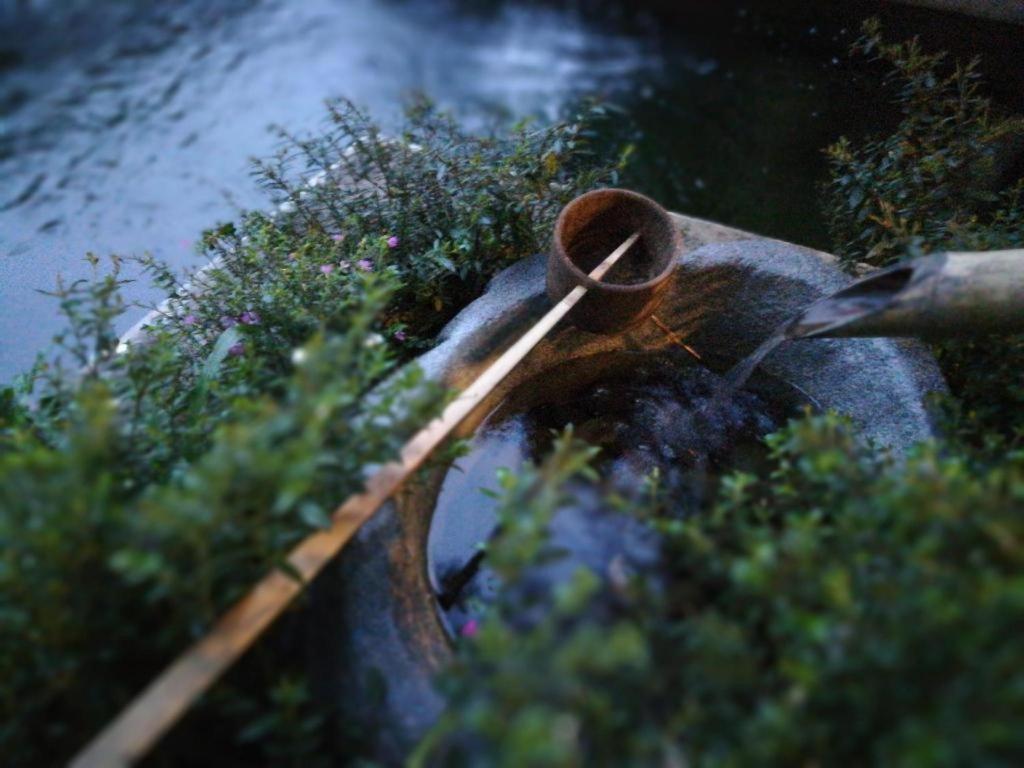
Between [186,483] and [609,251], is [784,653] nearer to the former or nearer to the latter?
[186,483]

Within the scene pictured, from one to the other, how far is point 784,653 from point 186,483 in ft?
4.41

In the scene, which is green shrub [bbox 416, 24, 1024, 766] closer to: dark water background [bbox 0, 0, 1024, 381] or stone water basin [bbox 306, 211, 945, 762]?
stone water basin [bbox 306, 211, 945, 762]

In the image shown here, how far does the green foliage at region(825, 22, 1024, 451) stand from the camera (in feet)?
8.75

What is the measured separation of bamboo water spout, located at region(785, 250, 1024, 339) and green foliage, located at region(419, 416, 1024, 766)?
804mm

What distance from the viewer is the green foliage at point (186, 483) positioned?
1.51m

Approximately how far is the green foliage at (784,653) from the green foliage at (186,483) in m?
0.47

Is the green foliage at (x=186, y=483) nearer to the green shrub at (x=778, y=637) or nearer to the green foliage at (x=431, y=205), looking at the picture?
the green foliage at (x=431, y=205)

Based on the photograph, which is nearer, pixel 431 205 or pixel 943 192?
pixel 943 192

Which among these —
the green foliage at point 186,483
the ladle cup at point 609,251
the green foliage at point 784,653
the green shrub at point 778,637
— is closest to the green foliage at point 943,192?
the ladle cup at point 609,251

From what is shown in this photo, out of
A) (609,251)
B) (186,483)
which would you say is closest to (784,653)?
(186,483)

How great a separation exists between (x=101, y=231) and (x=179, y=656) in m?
3.39

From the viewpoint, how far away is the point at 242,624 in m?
1.66

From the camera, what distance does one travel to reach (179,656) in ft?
5.31

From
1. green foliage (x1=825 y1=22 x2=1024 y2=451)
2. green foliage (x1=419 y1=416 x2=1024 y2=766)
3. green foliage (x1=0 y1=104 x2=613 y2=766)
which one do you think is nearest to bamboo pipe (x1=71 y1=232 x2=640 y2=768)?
green foliage (x1=0 y1=104 x2=613 y2=766)
